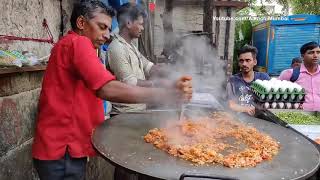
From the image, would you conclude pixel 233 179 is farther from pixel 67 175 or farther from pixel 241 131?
pixel 67 175

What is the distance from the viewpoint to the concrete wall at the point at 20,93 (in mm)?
2580

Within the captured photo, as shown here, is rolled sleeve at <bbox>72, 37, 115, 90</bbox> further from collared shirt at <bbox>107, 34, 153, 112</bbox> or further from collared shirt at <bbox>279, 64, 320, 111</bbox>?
collared shirt at <bbox>279, 64, 320, 111</bbox>

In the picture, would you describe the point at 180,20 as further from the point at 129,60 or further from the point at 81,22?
the point at 81,22

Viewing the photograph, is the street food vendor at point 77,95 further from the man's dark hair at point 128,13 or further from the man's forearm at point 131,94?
the man's dark hair at point 128,13

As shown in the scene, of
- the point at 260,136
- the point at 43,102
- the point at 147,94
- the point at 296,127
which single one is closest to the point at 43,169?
the point at 43,102

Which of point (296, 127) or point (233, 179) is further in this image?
point (296, 127)

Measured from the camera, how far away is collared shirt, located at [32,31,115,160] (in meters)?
2.27

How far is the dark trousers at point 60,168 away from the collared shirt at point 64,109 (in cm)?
5

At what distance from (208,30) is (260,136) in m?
6.10

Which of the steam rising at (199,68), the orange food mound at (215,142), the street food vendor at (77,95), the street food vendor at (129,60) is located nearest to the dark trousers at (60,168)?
the street food vendor at (77,95)

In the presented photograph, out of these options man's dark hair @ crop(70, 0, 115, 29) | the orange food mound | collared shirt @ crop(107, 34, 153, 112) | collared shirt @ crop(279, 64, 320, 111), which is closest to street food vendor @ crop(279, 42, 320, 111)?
collared shirt @ crop(279, 64, 320, 111)

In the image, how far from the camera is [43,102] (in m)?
2.39

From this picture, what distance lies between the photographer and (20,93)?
2.81 metres

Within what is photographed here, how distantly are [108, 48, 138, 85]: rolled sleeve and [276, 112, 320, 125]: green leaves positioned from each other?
182cm
